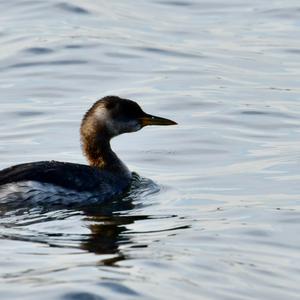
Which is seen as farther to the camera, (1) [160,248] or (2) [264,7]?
(2) [264,7]

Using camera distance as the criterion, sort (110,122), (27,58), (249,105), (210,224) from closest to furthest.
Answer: (210,224) → (110,122) → (249,105) → (27,58)

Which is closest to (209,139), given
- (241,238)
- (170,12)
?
(241,238)

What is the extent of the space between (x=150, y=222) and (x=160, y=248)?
3.89 feet

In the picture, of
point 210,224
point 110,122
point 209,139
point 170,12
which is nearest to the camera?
point 210,224

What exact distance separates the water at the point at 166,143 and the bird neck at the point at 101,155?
1.23ft

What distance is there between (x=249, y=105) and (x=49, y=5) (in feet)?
26.0

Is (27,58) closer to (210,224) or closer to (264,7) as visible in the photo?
(264,7)

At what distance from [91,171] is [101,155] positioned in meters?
0.63

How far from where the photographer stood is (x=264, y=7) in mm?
25266

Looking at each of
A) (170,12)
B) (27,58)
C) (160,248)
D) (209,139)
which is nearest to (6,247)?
(160,248)

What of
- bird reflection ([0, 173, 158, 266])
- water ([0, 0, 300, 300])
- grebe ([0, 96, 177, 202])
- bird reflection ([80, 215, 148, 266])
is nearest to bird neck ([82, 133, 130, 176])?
grebe ([0, 96, 177, 202])

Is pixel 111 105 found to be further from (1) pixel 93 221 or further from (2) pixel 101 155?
(1) pixel 93 221

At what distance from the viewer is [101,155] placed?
14.7 metres

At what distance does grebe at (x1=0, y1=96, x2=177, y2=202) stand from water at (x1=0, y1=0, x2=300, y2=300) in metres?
0.21
